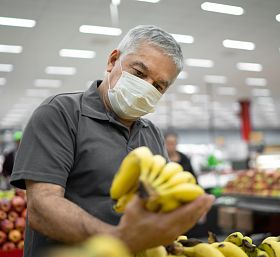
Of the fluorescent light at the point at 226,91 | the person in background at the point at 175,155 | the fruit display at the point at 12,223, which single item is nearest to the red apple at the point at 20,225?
the fruit display at the point at 12,223

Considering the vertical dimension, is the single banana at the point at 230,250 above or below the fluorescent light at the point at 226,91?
above

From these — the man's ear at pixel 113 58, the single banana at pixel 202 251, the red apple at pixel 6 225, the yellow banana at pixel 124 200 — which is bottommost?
the red apple at pixel 6 225

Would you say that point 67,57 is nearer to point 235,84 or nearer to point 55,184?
point 235,84

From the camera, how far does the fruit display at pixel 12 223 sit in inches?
110

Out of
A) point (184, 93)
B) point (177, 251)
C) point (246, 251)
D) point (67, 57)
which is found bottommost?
point (184, 93)

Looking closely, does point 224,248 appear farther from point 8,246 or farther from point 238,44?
point 238,44

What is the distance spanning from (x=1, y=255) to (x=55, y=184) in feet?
5.45

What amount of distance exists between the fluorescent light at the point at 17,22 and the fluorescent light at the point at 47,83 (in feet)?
15.9

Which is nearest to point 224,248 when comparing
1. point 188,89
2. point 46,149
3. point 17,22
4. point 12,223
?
point 46,149

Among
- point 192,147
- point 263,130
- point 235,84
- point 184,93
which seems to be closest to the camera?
point 235,84

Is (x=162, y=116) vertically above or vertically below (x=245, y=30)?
below

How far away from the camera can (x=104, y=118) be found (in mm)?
1438

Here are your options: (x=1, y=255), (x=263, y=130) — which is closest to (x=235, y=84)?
(x=1, y=255)

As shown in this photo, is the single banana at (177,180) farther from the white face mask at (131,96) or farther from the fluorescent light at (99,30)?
the fluorescent light at (99,30)
